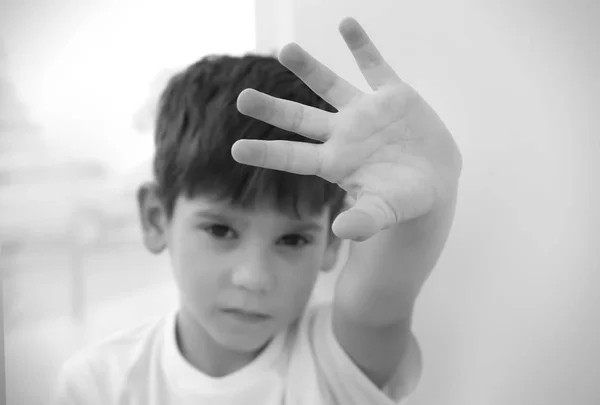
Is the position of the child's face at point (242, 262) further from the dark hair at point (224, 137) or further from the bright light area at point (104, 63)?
the bright light area at point (104, 63)

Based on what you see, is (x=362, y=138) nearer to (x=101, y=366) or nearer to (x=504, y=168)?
(x=504, y=168)

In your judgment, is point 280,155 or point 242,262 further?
point 242,262

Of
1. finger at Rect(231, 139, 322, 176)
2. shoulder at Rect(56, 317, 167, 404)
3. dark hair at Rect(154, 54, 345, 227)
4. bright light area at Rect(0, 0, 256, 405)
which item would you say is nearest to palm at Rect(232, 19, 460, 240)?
finger at Rect(231, 139, 322, 176)

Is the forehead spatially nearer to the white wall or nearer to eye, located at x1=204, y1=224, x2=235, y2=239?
eye, located at x1=204, y1=224, x2=235, y2=239

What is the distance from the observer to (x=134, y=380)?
2.15ft

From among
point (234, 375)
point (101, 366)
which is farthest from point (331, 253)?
point (101, 366)

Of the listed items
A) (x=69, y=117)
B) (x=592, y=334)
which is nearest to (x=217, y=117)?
(x=69, y=117)

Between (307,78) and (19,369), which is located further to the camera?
(19,369)

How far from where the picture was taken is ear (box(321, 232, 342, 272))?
2.06 ft

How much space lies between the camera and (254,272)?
1.83 feet

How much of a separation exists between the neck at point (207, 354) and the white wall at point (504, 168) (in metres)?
0.21

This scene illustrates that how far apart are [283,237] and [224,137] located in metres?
0.12

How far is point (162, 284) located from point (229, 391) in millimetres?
147

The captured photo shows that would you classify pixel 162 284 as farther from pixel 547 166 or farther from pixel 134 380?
pixel 547 166
